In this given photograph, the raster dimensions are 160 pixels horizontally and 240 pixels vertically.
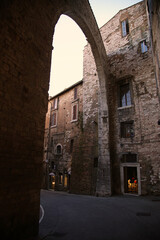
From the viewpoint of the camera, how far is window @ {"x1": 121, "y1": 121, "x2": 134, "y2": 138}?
32.7 ft

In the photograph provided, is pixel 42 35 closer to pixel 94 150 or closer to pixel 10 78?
pixel 10 78

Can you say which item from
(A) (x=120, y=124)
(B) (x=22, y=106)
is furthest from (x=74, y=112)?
(B) (x=22, y=106)

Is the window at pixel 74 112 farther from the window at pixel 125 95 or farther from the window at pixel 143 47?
the window at pixel 143 47

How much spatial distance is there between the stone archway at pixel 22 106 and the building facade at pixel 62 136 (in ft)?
29.4

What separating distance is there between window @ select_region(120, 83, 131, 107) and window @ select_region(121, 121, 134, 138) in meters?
1.40

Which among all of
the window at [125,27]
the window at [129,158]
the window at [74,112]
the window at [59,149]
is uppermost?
the window at [125,27]

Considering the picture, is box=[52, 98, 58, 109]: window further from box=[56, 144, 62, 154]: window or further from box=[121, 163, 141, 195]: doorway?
box=[121, 163, 141, 195]: doorway

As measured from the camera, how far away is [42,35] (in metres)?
4.00

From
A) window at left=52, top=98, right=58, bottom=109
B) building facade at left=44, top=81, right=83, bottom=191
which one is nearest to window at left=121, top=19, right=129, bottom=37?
building facade at left=44, top=81, right=83, bottom=191

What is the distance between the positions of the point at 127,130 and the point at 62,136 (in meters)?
6.76

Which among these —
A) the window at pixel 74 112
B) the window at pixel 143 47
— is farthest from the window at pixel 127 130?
the window at pixel 143 47

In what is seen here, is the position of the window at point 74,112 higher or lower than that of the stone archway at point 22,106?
higher

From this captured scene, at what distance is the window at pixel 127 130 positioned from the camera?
9.98m

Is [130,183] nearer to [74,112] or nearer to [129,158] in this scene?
[129,158]
